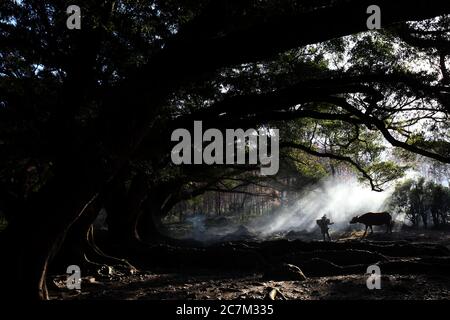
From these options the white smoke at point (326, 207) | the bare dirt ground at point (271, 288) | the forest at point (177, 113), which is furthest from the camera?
the white smoke at point (326, 207)

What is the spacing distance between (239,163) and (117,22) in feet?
40.3

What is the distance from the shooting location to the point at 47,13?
368 inches

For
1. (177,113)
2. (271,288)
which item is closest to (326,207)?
(177,113)

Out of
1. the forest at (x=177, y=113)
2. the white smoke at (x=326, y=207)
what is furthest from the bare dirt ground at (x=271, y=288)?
the white smoke at (x=326, y=207)

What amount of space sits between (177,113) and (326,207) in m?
40.2

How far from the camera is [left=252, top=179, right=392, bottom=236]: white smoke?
43.9m

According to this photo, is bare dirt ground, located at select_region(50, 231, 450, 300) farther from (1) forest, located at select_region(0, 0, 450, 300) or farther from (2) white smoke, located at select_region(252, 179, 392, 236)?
(2) white smoke, located at select_region(252, 179, 392, 236)

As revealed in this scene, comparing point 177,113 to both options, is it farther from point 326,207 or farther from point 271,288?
point 326,207

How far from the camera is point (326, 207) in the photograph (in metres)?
50.4

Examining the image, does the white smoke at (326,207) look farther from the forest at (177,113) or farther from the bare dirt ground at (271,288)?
the bare dirt ground at (271,288)

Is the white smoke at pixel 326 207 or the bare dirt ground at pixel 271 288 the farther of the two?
the white smoke at pixel 326 207

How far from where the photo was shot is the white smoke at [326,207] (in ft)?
144

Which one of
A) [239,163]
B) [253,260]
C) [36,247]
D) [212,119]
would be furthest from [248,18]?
[239,163]

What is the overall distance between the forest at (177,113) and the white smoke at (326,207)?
91.2ft
